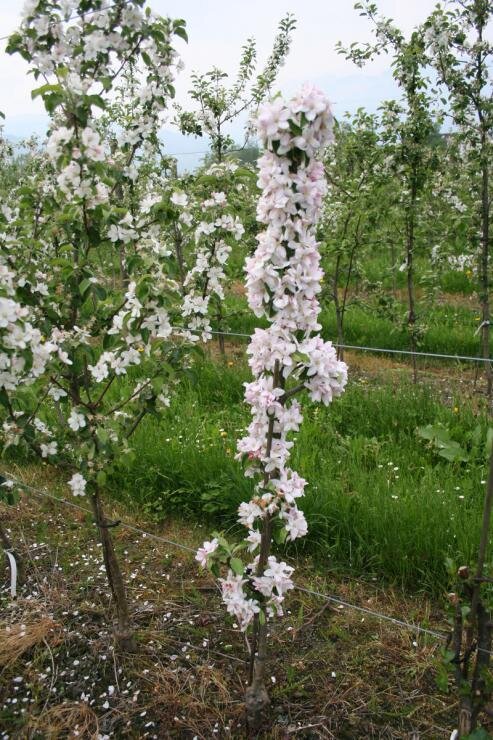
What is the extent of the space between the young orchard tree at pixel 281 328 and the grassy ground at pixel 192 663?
0.51m

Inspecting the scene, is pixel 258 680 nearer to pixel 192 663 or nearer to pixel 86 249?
pixel 192 663

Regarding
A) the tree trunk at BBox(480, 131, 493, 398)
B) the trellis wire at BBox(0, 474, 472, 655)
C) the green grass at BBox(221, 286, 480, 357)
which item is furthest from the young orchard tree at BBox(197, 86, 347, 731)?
the green grass at BBox(221, 286, 480, 357)

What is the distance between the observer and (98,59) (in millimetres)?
2328

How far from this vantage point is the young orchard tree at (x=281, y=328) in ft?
5.47

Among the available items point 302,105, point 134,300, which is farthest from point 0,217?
point 302,105

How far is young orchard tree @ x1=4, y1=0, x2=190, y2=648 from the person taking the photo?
2086 millimetres

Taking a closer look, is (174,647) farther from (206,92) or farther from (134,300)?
(206,92)

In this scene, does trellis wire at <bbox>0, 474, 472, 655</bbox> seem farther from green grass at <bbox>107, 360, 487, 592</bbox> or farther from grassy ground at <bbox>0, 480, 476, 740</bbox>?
green grass at <bbox>107, 360, 487, 592</bbox>

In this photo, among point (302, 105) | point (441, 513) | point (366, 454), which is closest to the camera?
point (302, 105)

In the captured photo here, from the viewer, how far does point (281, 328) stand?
5.98 ft

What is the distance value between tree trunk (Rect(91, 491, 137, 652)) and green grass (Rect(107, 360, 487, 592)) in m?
0.90

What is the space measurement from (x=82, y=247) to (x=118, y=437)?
749mm

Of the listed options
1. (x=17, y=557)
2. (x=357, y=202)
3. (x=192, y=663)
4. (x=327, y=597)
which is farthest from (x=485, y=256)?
(x=17, y=557)

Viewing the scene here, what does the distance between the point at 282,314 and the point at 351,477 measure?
193 centimetres
